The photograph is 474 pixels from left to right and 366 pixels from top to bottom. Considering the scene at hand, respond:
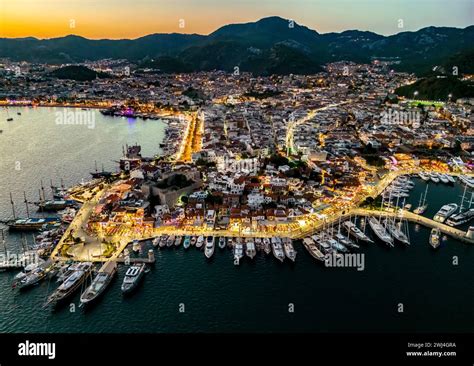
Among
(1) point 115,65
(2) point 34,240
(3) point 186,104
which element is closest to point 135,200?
(2) point 34,240

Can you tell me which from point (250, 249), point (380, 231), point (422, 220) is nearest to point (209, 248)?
point (250, 249)

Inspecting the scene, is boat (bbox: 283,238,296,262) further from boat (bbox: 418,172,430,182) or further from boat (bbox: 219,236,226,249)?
boat (bbox: 418,172,430,182)

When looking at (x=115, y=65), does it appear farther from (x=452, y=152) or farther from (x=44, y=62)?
(x=452, y=152)

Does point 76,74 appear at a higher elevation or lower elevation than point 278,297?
higher

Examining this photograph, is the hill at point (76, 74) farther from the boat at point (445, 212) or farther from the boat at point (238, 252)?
the boat at point (445, 212)

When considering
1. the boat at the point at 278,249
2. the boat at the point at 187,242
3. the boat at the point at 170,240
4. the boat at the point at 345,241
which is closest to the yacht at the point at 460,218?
the boat at the point at 345,241

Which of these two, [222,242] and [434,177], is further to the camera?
[434,177]

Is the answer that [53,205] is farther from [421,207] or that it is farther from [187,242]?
[421,207]
